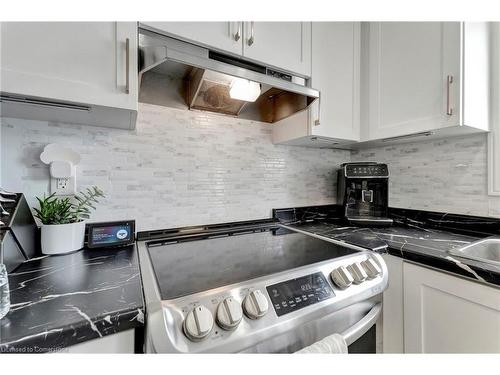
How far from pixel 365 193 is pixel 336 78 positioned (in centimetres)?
72

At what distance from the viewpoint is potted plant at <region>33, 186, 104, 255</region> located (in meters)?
0.77

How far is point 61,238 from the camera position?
0.79m

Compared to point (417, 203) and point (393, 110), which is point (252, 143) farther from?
point (417, 203)

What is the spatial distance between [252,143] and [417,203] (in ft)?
3.49

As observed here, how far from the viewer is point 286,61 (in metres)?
1.03

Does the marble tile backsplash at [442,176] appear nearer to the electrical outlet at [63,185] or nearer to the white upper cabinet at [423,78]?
the white upper cabinet at [423,78]

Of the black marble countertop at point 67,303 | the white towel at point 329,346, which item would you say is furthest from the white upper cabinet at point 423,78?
the black marble countertop at point 67,303

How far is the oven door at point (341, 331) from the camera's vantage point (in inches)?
21.6

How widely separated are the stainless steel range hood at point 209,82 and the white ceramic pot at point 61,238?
615 mm

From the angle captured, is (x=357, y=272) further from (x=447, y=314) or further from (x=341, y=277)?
(x=447, y=314)

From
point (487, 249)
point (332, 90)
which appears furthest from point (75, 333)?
point (487, 249)

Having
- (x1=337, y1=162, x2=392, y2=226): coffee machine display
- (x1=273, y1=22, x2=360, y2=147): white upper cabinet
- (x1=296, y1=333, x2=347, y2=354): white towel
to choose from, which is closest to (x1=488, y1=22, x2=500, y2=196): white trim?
(x1=337, y1=162, x2=392, y2=226): coffee machine display

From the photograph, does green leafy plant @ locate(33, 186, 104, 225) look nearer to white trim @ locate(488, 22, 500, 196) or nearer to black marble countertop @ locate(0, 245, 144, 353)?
black marble countertop @ locate(0, 245, 144, 353)
